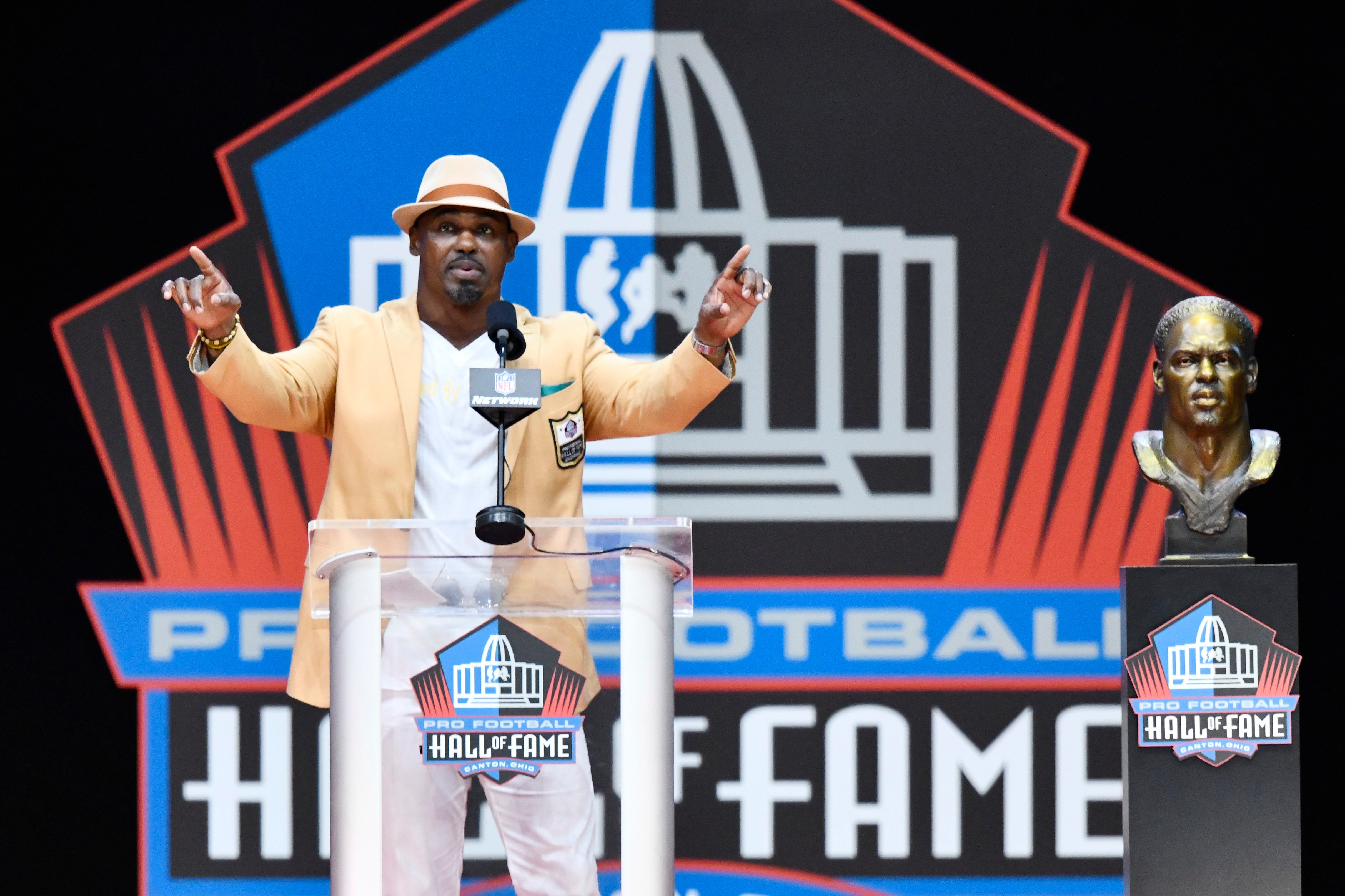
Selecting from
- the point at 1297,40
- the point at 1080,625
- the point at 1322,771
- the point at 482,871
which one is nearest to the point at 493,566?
the point at 482,871

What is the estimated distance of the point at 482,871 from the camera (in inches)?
75.6

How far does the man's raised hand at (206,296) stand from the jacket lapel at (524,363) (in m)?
0.54

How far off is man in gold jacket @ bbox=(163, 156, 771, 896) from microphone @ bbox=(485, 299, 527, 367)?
1.34ft

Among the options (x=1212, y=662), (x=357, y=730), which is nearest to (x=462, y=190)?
(x=357, y=730)

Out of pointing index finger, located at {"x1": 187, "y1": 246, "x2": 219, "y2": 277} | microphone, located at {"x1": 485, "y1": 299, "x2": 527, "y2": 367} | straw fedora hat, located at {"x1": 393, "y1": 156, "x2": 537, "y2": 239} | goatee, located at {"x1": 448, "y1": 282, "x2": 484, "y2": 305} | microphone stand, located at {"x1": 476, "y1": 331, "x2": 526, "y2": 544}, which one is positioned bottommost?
microphone stand, located at {"x1": 476, "y1": 331, "x2": 526, "y2": 544}

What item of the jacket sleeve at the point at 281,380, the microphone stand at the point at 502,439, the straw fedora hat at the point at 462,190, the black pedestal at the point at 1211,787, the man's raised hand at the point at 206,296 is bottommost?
the black pedestal at the point at 1211,787

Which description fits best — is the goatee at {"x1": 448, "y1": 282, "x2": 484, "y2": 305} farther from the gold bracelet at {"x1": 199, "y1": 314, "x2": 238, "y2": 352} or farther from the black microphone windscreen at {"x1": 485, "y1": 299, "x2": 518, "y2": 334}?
the black microphone windscreen at {"x1": 485, "y1": 299, "x2": 518, "y2": 334}

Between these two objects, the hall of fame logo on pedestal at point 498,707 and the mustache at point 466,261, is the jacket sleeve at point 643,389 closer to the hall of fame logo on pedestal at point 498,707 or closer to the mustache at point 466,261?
the mustache at point 466,261

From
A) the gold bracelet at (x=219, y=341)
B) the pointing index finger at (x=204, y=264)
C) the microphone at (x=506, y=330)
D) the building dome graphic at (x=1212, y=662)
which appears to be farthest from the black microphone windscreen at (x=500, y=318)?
the building dome graphic at (x=1212, y=662)

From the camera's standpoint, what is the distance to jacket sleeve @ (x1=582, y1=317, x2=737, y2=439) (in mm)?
2758

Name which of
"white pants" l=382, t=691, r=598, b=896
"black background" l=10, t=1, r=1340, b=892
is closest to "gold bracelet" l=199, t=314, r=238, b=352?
"white pants" l=382, t=691, r=598, b=896

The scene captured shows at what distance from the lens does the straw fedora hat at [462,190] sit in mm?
2951

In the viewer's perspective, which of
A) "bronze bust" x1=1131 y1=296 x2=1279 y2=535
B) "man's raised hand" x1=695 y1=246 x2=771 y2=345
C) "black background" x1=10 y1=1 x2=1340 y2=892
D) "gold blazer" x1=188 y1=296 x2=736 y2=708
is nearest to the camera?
"man's raised hand" x1=695 y1=246 x2=771 y2=345

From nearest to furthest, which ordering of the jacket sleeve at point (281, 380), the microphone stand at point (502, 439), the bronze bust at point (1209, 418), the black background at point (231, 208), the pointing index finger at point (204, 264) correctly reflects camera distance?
the microphone stand at point (502, 439) → the pointing index finger at point (204, 264) → the jacket sleeve at point (281, 380) → the bronze bust at point (1209, 418) → the black background at point (231, 208)
